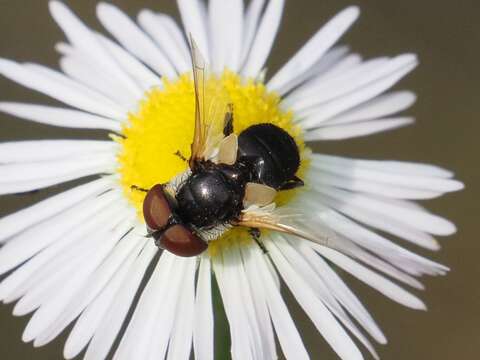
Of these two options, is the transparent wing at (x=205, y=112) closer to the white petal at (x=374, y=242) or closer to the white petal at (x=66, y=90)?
the white petal at (x=374, y=242)

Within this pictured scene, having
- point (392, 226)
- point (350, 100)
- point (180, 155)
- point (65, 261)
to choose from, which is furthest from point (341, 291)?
point (65, 261)

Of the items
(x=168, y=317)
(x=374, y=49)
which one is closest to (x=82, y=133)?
(x=374, y=49)

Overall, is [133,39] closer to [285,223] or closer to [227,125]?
[227,125]

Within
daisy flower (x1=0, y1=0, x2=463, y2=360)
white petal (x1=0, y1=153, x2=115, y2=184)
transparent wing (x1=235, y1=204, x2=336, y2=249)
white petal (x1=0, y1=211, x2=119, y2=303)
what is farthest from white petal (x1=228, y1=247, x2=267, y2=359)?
white petal (x1=0, y1=153, x2=115, y2=184)

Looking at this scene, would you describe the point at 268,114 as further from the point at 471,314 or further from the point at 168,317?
the point at 471,314

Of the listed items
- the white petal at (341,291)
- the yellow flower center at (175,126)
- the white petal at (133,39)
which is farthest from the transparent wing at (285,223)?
the white petal at (133,39)
